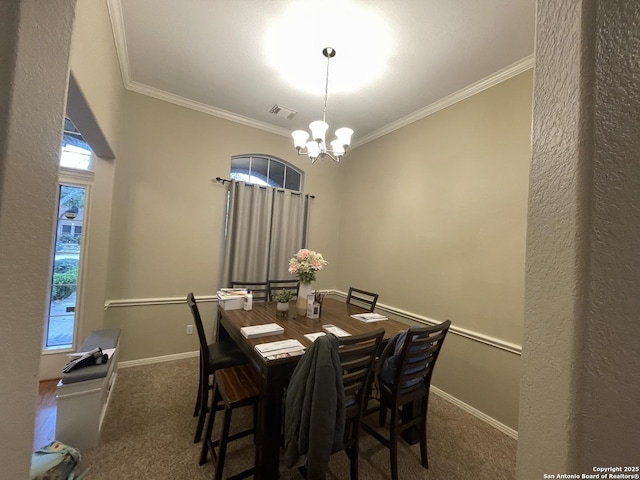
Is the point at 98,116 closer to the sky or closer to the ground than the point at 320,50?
closer to the ground

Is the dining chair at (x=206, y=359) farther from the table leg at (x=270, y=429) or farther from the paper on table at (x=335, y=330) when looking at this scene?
the paper on table at (x=335, y=330)

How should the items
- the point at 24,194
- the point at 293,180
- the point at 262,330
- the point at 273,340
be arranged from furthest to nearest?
the point at 293,180, the point at 262,330, the point at 273,340, the point at 24,194

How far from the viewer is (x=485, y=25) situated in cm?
184

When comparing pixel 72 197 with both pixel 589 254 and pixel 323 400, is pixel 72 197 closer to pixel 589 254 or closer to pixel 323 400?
pixel 323 400

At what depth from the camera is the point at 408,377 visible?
164cm

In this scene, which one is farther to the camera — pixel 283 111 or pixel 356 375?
pixel 283 111

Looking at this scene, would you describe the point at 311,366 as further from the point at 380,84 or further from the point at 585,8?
the point at 380,84

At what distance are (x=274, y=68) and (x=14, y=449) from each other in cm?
281

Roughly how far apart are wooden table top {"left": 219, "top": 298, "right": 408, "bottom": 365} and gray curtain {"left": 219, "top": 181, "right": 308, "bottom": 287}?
967 mm

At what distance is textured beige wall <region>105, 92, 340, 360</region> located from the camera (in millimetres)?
2795

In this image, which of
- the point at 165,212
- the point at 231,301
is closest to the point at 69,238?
the point at 165,212

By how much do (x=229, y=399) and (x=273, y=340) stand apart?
405 millimetres

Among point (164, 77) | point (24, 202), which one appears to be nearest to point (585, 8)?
point (24, 202)

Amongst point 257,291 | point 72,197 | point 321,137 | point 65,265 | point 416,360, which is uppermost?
point 321,137
